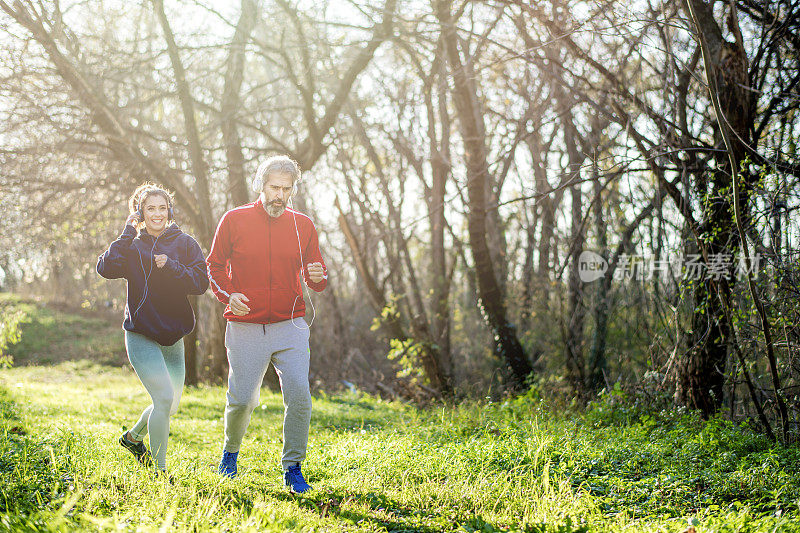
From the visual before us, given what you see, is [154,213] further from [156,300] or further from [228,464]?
[228,464]

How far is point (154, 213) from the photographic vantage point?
4.40m

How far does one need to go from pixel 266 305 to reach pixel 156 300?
2.41ft

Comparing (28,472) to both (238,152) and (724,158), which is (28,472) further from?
(238,152)

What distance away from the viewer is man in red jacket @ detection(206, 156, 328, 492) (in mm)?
4090

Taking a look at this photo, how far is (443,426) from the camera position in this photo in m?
6.16

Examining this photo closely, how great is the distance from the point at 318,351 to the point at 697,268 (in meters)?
12.4

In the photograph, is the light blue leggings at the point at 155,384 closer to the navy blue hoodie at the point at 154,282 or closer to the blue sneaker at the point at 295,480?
the navy blue hoodie at the point at 154,282

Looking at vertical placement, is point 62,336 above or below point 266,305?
below

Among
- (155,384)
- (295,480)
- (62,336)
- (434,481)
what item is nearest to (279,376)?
(295,480)

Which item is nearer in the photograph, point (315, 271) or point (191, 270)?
point (315, 271)

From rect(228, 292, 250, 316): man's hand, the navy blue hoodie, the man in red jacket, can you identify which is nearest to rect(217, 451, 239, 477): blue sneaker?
the man in red jacket

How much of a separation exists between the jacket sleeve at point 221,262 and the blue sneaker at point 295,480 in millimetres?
1083

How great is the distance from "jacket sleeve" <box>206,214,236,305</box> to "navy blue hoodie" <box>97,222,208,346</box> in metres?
0.21

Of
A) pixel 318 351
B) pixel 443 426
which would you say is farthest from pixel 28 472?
pixel 318 351
